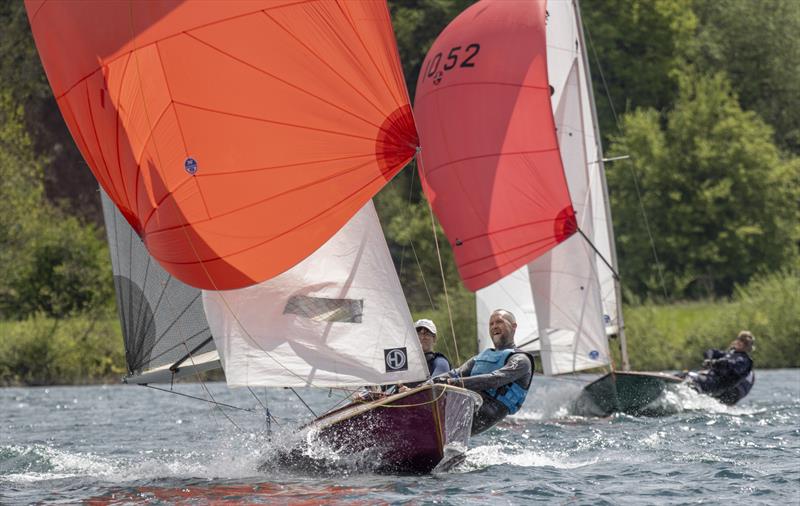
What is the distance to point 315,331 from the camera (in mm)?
10930

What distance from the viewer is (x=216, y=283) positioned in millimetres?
10820

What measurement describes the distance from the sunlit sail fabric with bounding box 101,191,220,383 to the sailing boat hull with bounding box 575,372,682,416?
22.6 feet

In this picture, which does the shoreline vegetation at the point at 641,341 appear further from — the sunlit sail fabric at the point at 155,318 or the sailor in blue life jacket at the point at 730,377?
the sunlit sail fabric at the point at 155,318

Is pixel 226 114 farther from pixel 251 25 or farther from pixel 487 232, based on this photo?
pixel 487 232

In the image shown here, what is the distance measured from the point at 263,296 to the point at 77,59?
2251mm

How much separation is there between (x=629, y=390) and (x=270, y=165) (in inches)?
332

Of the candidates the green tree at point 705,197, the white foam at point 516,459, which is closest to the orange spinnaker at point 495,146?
the white foam at point 516,459

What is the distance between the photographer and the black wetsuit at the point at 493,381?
12044 millimetres

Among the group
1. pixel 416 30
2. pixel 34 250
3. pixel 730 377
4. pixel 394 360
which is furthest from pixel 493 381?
pixel 416 30

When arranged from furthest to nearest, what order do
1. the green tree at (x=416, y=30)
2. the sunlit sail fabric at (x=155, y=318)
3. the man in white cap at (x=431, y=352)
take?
the green tree at (x=416, y=30) < the sunlit sail fabric at (x=155, y=318) < the man in white cap at (x=431, y=352)

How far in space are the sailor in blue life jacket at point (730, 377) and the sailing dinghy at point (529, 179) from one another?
88 cm

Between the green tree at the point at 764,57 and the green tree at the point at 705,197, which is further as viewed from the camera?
the green tree at the point at 764,57

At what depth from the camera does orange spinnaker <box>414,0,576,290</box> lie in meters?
17.9

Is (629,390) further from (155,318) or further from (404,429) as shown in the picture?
(404,429)
